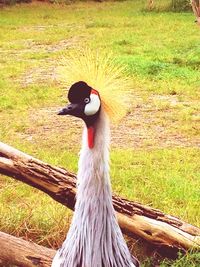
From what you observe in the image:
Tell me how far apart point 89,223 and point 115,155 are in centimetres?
352

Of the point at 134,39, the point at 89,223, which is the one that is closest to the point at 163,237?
the point at 89,223

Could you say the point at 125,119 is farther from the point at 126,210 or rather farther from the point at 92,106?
the point at 92,106

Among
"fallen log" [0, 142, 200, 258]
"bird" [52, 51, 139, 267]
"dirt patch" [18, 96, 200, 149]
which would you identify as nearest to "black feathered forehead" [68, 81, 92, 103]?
"bird" [52, 51, 139, 267]

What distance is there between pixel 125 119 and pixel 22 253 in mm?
4068

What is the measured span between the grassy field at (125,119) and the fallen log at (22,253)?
1.09 ft

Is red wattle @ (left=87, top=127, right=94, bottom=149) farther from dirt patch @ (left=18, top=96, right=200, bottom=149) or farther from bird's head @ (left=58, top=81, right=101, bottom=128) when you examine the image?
dirt patch @ (left=18, top=96, right=200, bottom=149)

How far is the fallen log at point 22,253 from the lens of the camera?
144 inches

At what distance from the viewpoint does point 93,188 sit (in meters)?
2.60

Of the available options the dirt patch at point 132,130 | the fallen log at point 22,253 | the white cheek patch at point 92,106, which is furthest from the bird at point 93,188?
the dirt patch at point 132,130

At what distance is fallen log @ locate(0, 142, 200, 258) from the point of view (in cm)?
375

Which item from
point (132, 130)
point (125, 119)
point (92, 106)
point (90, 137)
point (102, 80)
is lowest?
point (90, 137)

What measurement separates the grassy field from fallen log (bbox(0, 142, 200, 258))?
0.42 feet

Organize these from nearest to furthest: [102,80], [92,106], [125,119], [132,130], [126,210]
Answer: [92,106], [102,80], [126,210], [132,130], [125,119]

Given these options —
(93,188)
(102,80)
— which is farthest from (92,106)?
(93,188)
